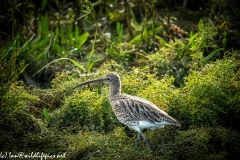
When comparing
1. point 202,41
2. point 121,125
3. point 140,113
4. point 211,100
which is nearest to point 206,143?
point 211,100

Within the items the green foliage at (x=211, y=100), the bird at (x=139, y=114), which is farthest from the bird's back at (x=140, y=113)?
the green foliage at (x=211, y=100)

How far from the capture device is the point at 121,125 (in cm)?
695

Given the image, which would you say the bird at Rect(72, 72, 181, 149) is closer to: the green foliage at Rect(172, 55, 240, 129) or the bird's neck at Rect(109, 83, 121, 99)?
the bird's neck at Rect(109, 83, 121, 99)

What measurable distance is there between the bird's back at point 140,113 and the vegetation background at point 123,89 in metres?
0.20

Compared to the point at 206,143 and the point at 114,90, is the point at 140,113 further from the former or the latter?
the point at 206,143

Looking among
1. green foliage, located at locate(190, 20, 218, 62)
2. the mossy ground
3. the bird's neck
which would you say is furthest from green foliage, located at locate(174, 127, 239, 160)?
green foliage, located at locate(190, 20, 218, 62)

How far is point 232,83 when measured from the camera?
6672mm

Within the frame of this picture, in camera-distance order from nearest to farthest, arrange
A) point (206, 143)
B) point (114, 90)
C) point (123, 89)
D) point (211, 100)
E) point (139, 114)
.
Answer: point (206, 143) → point (139, 114) → point (211, 100) → point (114, 90) → point (123, 89)

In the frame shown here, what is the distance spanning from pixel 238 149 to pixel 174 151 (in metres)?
0.81

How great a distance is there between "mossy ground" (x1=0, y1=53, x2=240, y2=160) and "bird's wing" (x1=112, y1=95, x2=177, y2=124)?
227mm

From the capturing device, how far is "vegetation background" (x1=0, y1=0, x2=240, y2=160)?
6.02 m

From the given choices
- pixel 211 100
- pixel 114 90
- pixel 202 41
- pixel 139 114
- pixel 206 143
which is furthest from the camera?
pixel 202 41

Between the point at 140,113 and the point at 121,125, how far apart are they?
2.41 ft

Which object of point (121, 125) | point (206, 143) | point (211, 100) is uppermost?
point (211, 100)
